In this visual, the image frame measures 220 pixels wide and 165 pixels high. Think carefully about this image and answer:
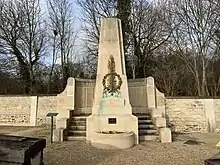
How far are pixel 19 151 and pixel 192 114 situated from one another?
1098cm

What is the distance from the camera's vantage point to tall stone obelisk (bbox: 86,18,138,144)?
8.81 metres

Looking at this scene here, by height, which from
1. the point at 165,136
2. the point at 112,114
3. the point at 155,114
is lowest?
the point at 165,136

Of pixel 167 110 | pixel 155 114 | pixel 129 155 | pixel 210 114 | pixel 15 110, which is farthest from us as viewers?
pixel 15 110

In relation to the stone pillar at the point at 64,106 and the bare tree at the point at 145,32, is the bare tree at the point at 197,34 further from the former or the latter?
the stone pillar at the point at 64,106

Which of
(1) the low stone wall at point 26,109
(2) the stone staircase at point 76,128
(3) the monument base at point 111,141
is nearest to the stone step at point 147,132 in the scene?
(3) the monument base at point 111,141

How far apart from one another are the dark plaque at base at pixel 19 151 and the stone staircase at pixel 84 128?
201 inches

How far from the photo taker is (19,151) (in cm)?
354

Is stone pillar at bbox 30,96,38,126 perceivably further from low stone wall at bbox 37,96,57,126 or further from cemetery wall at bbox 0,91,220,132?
low stone wall at bbox 37,96,57,126

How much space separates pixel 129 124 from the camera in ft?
28.8

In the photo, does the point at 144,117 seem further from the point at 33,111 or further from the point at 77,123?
the point at 33,111

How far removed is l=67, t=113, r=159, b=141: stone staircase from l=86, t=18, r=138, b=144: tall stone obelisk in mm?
622

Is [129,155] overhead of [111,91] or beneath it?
beneath

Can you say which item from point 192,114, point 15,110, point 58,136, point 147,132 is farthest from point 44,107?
point 192,114

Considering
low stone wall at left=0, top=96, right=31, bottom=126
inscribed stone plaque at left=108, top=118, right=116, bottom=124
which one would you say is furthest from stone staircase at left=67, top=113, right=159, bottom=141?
low stone wall at left=0, top=96, right=31, bottom=126
